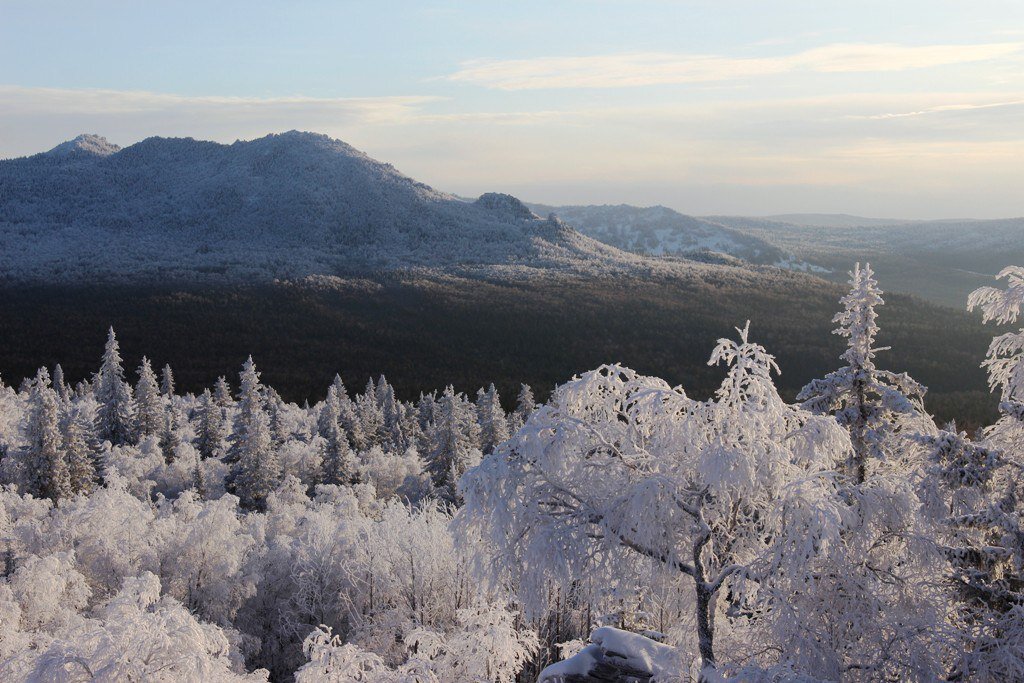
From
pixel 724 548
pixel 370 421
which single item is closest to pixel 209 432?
pixel 370 421

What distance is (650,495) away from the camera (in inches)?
346

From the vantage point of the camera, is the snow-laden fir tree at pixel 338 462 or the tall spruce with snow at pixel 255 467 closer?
the tall spruce with snow at pixel 255 467

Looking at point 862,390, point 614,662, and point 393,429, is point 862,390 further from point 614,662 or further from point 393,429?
point 393,429

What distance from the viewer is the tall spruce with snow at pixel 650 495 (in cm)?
898

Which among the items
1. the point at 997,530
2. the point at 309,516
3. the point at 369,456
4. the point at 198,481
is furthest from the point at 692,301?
the point at 997,530

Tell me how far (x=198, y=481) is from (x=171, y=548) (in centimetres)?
2267

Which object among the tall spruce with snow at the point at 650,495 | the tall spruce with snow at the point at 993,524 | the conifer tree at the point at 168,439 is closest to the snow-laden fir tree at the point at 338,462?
the conifer tree at the point at 168,439

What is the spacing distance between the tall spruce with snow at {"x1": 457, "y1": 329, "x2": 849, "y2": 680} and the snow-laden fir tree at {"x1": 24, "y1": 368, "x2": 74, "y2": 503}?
130 ft

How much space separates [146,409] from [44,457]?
1713 cm

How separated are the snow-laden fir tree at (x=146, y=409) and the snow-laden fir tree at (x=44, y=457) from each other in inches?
612

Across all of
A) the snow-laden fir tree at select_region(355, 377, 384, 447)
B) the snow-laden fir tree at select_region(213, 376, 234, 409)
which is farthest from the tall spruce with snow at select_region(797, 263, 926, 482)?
the snow-laden fir tree at select_region(213, 376, 234, 409)

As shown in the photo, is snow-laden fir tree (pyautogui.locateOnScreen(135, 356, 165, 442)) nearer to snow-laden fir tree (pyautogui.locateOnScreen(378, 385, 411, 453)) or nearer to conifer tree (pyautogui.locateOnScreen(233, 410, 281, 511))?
conifer tree (pyautogui.locateOnScreen(233, 410, 281, 511))

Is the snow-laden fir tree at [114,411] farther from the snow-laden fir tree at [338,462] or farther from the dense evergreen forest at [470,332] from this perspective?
the dense evergreen forest at [470,332]

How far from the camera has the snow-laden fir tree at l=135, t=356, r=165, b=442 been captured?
2255 inches
